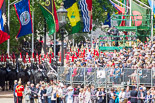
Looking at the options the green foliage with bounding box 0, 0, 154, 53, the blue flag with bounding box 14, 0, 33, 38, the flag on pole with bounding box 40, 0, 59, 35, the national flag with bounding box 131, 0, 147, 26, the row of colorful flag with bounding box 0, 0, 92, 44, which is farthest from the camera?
the green foliage with bounding box 0, 0, 154, 53

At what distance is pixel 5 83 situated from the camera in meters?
60.3

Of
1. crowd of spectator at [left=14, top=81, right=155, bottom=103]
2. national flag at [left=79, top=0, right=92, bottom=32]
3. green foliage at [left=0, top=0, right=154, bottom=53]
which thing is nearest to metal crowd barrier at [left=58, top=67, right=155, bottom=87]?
crowd of spectator at [left=14, top=81, right=155, bottom=103]

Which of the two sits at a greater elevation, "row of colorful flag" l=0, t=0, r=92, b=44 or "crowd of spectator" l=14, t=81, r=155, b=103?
"row of colorful flag" l=0, t=0, r=92, b=44

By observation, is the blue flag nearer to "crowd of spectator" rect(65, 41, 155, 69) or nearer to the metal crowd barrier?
"crowd of spectator" rect(65, 41, 155, 69)

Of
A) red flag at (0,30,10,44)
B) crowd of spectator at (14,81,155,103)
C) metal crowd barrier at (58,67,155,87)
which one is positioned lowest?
crowd of spectator at (14,81,155,103)

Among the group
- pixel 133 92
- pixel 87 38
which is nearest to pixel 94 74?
pixel 133 92

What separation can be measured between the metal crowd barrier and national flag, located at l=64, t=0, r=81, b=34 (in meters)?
12.2

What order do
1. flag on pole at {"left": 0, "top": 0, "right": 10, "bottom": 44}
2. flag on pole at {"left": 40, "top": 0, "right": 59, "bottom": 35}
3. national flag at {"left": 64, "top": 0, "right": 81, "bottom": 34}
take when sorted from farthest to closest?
national flag at {"left": 64, "top": 0, "right": 81, "bottom": 34} → flag on pole at {"left": 40, "top": 0, "right": 59, "bottom": 35} → flag on pole at {"left": 0, "top": 0, "right": 10, "bottom": 44}

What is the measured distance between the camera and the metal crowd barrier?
139 ft

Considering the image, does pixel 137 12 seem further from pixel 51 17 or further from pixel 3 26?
pixel 3 26

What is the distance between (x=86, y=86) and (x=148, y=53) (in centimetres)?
421

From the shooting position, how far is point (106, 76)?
43.7 metres

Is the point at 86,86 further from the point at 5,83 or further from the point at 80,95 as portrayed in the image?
the point at 5,83

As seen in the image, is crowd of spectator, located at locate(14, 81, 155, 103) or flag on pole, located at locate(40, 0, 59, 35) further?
flag on pole, located at locate(40, 0, 59, 35)
